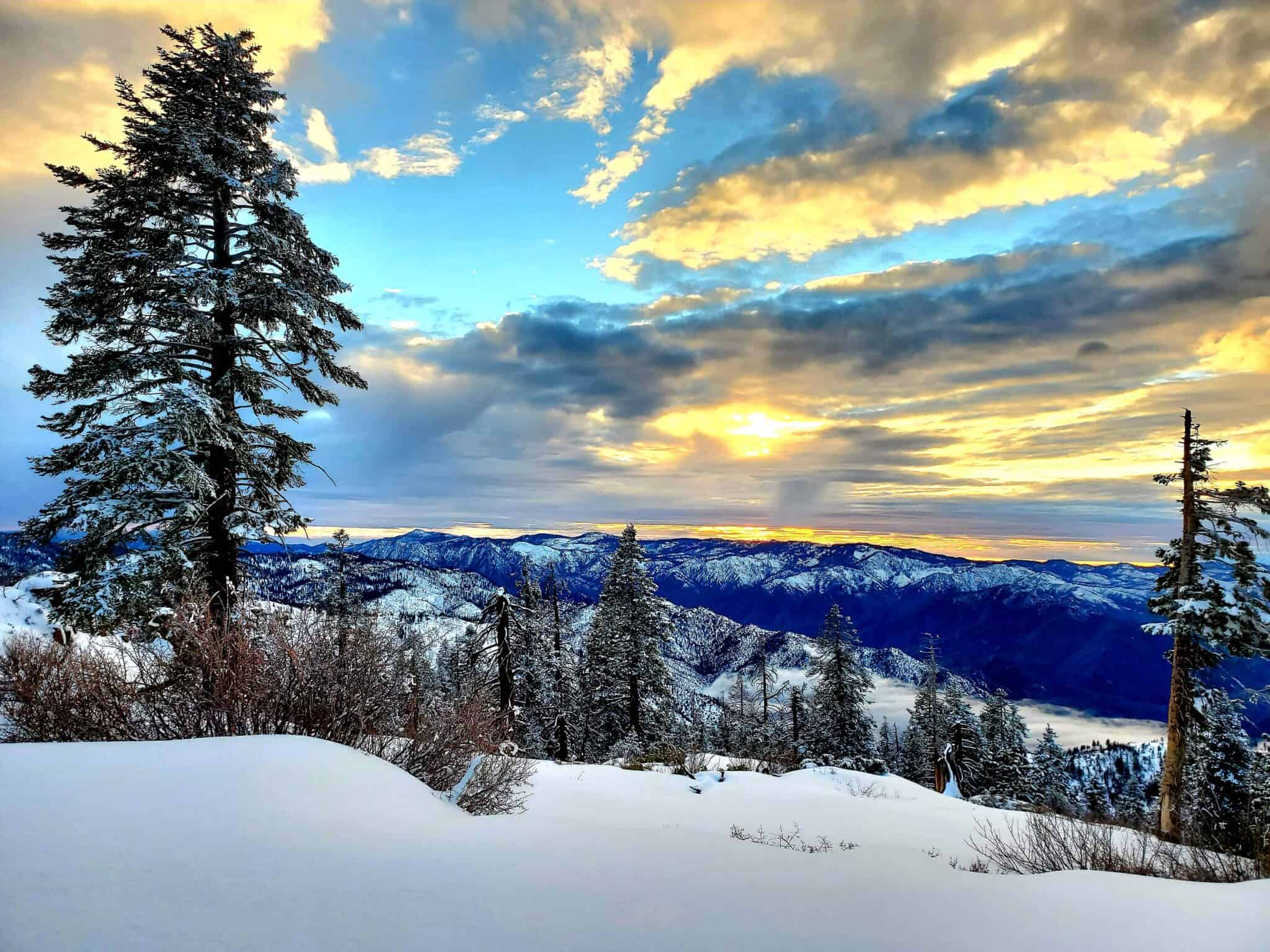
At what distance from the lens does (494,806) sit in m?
7.12

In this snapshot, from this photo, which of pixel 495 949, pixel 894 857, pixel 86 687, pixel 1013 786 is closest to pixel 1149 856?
pixel 894 857

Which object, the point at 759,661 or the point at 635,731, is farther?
the point at 759,661

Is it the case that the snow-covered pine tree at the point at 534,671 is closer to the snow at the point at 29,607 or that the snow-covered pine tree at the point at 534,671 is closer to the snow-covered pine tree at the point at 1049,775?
the snow at the point at 29,607

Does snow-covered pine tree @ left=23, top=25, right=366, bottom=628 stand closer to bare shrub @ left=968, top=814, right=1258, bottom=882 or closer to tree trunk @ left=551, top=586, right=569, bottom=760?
bare shrub @ left=968, top=814, right=1258, bottom=882

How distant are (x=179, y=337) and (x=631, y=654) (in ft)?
72.1

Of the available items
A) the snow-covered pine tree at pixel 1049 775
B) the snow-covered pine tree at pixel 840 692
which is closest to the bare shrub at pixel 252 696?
the snow-covered pine tree at pixel 840 692

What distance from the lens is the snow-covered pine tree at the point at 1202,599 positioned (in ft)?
47.8

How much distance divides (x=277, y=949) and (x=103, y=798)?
2.30 metres

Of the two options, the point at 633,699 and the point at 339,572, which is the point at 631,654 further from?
the point at 339,572

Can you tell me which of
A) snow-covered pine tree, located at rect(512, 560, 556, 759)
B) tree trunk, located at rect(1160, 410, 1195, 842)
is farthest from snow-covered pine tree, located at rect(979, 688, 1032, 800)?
snow-covered pine tree, located at rect(512, 560, 556, 759)

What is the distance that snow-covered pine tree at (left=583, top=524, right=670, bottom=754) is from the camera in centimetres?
2712

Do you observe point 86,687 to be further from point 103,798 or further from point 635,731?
point 635,731

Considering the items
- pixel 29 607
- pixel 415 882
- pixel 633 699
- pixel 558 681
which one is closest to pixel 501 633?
pixel 633 699

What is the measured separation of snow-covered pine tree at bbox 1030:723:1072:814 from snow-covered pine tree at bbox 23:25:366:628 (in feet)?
155
